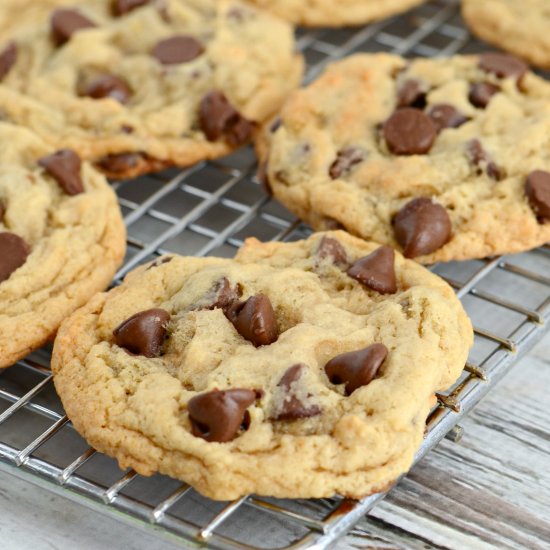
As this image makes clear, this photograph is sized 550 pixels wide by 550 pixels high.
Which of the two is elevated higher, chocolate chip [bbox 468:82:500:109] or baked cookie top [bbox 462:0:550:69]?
chocolate chip [bbox 468:82:500:109]

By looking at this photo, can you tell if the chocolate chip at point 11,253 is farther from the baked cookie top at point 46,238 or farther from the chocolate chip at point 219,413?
the chocolate chip at point 219,413

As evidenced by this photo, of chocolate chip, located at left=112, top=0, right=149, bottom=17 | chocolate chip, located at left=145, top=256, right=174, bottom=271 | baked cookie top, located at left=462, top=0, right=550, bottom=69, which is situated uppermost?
chocolate chip, located at left=112, top=0, right=149, bottom=17

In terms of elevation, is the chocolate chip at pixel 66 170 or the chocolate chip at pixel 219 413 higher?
the chocolate chip at pixel 66 170

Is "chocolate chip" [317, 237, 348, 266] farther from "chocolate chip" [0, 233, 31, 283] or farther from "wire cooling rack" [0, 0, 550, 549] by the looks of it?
"chocolate chip" [0, 233, 31, 283]

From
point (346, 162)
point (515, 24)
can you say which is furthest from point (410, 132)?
point (515, 24)

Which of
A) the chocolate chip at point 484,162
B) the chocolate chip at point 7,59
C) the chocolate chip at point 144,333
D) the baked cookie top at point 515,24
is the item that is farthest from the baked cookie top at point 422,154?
the chocolate chip at point 7,59

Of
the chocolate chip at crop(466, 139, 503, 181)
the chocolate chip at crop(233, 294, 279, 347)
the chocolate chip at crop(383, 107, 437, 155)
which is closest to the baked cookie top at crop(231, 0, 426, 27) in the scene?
the chocolate chip at crop(383, 107, 437, 155)

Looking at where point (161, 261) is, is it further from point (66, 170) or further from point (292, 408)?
point (292, 408)
